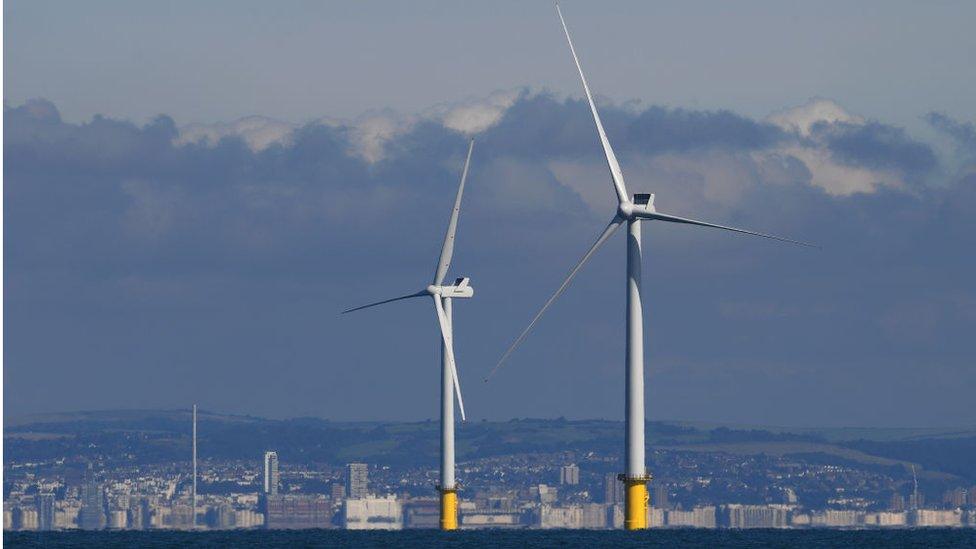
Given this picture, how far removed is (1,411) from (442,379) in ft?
428

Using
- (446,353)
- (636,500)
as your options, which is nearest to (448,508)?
(446,353)

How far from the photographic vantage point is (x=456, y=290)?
180 metres

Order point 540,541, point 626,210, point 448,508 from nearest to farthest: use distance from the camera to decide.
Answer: point 626,210 → point 540,541 → point 448,508

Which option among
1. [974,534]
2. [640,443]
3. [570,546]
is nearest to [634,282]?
[640,443]

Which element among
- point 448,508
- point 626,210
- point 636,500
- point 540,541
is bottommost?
point 540,541

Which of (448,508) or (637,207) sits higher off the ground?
(637,207)

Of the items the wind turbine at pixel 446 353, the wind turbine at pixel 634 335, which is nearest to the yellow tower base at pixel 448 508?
the wind turbine at pixel 446 353

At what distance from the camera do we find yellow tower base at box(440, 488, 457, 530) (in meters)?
176

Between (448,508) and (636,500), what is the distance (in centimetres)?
6107

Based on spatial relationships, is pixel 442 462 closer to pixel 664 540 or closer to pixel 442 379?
pixel 442 379

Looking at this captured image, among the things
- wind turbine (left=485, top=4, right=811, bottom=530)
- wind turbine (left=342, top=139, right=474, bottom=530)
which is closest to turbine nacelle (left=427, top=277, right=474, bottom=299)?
wind turbine (left=342, top=139, right=474, bottom=530)

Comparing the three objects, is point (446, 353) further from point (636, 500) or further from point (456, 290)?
point (636, 500)

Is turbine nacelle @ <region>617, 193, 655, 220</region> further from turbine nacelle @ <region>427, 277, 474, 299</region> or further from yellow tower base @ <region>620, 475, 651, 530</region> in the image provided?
turbine nacelle @ <region>427, 277, 474, 299</region>

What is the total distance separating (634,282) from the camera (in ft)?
391
